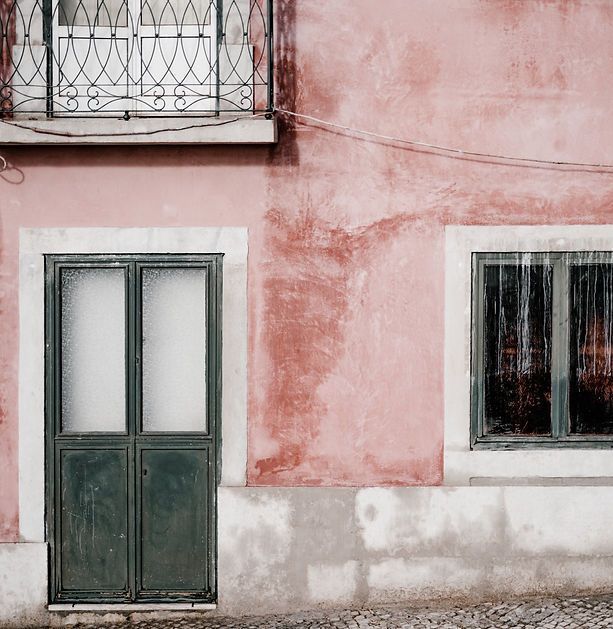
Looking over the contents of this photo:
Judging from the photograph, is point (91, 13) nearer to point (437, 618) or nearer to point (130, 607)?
point (130, 607)

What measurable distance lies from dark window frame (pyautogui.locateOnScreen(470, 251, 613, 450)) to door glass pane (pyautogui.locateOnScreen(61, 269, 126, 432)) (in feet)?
8.80

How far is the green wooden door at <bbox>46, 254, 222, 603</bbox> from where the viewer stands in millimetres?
5988

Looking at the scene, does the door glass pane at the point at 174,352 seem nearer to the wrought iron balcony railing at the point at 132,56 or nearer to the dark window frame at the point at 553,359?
the wrought iron balcony railing at the point at 132,56

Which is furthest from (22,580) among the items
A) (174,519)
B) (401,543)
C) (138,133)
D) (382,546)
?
(138,133)

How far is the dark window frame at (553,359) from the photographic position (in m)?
5.97

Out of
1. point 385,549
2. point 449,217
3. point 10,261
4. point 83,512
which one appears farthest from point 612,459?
point 10,261

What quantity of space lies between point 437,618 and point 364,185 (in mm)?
3244

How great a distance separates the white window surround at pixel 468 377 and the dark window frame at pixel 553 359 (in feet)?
0.21

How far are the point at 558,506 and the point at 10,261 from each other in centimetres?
451

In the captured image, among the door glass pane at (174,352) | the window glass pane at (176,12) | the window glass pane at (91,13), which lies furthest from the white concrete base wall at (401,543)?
the window glass pane at (91,13)

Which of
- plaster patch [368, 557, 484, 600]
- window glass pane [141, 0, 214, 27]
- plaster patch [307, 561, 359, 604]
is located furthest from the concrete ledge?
plaster patch [368, 557, 484, 600]

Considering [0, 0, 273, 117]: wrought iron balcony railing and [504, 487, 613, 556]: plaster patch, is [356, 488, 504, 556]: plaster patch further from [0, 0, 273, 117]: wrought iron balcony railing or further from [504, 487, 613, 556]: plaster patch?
[0, 0, 273, 117]: wrought iron balcony railing

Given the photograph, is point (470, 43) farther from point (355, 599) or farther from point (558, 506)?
point (355, 599)

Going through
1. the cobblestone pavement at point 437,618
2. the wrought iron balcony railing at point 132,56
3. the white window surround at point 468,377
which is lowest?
the cobblestone pavement at point 437,618
